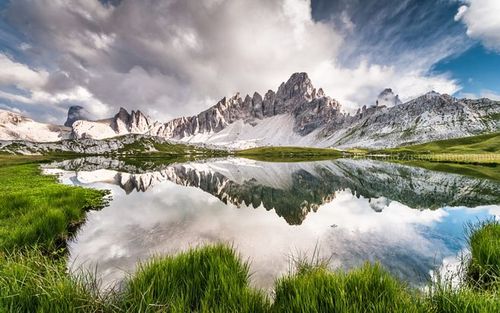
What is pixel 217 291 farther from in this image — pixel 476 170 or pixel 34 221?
pixel 476 170

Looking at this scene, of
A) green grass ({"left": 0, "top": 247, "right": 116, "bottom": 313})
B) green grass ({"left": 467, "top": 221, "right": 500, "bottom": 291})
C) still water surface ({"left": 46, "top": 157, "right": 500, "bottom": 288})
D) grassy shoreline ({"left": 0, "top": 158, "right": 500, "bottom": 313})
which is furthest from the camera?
still water surface ({"left": 46, "top": 157, "right": 500, "bottom": 288})

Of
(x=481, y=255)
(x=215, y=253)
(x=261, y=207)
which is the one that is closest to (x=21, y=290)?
(x=215, y=253)

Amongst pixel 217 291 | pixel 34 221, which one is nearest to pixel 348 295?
pixel 217 291

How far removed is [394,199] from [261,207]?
16.7 meters

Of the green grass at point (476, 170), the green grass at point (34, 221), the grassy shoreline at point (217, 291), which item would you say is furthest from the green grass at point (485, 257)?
the green grass at point (476, 170)

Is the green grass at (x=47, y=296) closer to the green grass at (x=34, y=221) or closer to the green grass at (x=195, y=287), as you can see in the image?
the green grass at (x=195, y=287)

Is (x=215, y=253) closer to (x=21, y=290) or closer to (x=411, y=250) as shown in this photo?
(x=21, y=290)

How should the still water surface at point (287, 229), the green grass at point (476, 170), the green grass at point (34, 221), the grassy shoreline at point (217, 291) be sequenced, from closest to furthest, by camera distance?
the grassy shoreline at point (217, 291) < the green grass at point (34, 221) < the still water surface at point (287, 229) < the green grass at point (476, 170)

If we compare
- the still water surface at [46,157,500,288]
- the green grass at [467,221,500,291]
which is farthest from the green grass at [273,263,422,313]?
the still water surface at [46,157,500,288]

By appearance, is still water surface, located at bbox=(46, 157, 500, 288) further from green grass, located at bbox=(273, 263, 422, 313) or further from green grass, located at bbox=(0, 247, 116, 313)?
green grass, located at bbox=(273, 263, 422, 313)

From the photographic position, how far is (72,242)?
48.7ft

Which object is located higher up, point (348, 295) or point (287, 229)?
point (348, 295)

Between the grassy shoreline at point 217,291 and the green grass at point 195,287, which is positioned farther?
the green grass at point 195,287

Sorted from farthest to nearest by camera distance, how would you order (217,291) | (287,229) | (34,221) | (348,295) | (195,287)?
1. (287,229)
2. (34,221)
3. (195,287)
4. (217,291)
5. (348,295)
